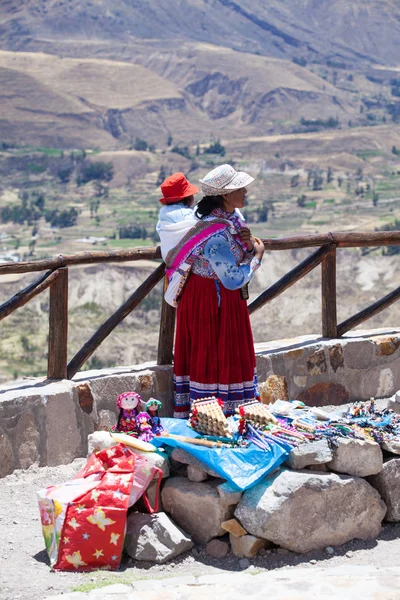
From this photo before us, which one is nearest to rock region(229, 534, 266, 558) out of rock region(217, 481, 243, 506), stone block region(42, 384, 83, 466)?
rock region(217, 481, 243, 506)

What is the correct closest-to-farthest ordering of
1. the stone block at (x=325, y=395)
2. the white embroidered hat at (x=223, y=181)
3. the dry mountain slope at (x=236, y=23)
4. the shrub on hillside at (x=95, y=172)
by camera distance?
the white embroidered hat at (x=223, y=181) → the stone block at (x=325, y=395) → the shrub on hillside at (x=95, y=172) → the dry mountain slope at (x=236, y=23)

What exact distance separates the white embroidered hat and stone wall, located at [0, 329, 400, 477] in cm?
104

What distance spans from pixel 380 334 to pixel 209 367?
5.81 ft

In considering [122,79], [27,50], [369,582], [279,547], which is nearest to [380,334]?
[279,547]

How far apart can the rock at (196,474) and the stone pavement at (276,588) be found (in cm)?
56

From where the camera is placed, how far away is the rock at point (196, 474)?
12.7 feet

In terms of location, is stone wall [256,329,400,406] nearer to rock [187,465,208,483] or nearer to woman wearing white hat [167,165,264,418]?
woman wearing white hat [167,165,264,418]

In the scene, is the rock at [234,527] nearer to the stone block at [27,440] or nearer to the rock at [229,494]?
the rock at [229,494]

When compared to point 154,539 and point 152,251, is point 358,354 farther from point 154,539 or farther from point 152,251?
point 154,539

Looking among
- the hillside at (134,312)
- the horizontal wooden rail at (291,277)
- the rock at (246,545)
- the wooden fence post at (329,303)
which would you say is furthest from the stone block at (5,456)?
the hillside at (134,312)

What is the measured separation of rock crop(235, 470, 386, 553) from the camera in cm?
368

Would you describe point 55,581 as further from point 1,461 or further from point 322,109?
point 322,109

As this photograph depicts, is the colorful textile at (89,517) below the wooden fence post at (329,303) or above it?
below

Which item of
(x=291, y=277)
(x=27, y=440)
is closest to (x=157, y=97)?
(x=291, y=277)
